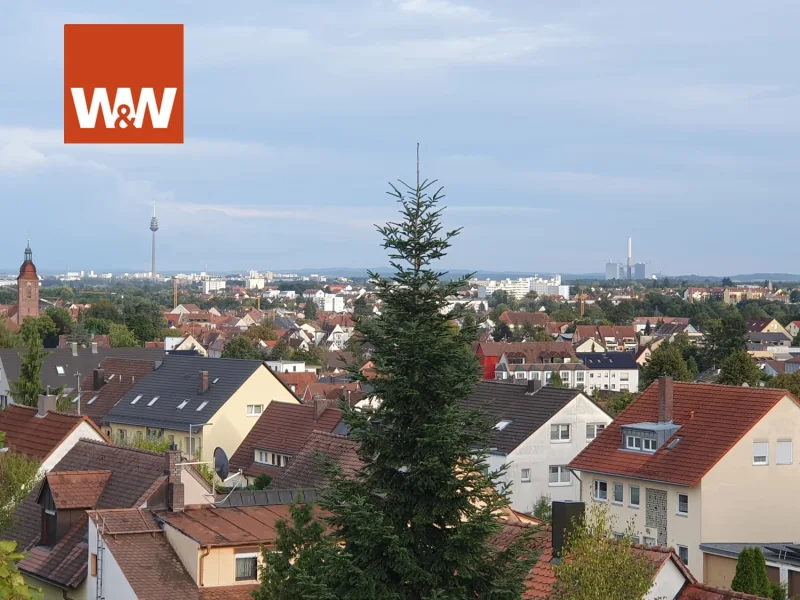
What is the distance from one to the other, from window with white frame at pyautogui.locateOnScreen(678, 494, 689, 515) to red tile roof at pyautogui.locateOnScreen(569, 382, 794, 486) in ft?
2.11

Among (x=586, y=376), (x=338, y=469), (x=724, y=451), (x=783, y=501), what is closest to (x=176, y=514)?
(x=338, y=469)

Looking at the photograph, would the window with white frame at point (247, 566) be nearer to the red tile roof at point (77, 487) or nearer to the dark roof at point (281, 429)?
the red tile roof at point (77, 487)

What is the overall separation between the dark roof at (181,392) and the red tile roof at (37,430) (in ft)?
58.6

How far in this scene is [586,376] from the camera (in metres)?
139

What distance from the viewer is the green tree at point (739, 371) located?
9000cm

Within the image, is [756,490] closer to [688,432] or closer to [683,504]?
[683,504]

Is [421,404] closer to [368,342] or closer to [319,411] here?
[368,342]

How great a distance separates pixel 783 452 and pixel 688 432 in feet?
10.4

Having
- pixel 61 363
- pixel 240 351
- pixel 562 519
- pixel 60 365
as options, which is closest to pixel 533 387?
pixel 562 519

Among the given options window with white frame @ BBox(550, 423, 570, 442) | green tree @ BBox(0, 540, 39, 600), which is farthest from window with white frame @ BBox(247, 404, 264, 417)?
green tree @ BBox(0, 540, 39, 600)

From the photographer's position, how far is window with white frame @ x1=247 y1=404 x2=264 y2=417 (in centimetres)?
5762

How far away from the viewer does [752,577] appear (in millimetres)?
26812

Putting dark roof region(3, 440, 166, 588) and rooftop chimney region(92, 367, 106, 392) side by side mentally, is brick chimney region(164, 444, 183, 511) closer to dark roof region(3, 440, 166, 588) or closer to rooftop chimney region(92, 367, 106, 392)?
dark roof region(3, 440, 166, 588)

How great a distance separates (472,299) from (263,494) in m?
11.8
